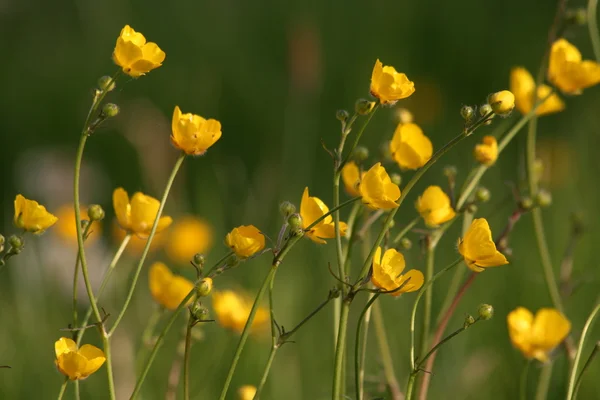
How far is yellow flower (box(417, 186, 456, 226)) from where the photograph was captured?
986 millimetres

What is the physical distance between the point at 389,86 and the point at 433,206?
6.9 inches

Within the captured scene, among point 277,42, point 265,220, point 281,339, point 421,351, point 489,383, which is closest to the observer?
point 281,339

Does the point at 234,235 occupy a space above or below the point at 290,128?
below

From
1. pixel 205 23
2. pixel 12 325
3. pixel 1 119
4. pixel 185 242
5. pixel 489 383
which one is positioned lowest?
pixel 489 383

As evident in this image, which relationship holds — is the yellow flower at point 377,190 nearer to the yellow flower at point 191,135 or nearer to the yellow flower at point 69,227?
the yellow flower at point 191,135

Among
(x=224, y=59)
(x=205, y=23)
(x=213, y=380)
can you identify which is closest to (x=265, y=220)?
(x=213, y=380)

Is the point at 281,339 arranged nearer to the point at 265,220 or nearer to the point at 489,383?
the point at 489,383

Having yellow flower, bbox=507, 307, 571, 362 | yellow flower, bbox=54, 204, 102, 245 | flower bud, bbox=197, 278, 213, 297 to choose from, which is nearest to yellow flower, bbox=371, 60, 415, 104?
flower bud, bbox=197, 278, 213, 297

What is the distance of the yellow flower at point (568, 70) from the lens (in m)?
1.14

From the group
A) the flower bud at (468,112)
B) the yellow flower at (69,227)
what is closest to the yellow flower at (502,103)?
the flower bud at (468,112)

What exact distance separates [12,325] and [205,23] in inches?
75.1

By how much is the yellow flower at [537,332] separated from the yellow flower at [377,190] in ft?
→ 1.11

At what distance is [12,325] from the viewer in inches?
78.9

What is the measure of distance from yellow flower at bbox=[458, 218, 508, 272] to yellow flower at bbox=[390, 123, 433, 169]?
0.14m
